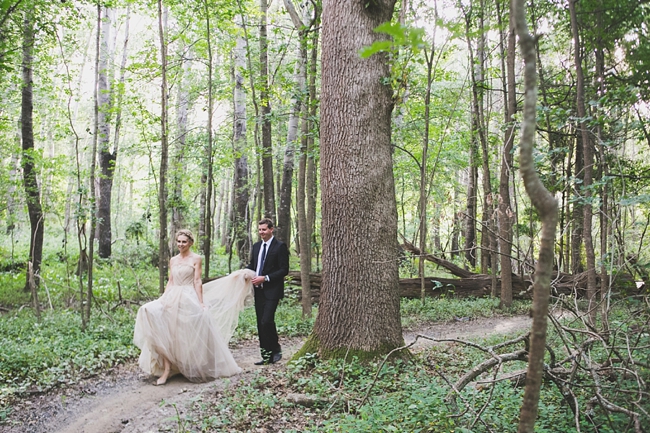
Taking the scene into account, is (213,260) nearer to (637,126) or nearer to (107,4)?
(107,4)

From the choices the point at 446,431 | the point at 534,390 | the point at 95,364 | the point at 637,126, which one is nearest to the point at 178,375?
the point at 95,364

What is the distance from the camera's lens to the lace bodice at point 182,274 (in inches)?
292

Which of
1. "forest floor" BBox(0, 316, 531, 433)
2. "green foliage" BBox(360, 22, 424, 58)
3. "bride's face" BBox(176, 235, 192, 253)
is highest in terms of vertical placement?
"green foliage" BBox(360, 22, 424, 58)

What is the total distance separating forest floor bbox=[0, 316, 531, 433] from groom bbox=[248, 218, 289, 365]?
36 cm

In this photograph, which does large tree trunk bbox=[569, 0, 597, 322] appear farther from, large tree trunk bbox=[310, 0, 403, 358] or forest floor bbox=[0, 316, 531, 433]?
forest floor bbox=[0, 316, 531, 433]

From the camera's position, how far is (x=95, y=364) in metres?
7.36

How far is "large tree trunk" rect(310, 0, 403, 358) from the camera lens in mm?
5977

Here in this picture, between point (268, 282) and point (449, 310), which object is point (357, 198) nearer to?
point (268, 282)

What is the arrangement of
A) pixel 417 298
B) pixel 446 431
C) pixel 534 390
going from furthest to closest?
pixel 417 298 → pixel 446 431 → pixel 534 390

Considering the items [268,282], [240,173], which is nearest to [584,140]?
[268,282]

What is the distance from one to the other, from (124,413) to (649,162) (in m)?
10.8

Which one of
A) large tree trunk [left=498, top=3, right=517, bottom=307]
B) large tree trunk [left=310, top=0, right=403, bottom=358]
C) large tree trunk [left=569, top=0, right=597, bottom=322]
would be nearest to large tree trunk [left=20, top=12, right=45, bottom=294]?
large tree trunk [left=310, top=0, right=403, bottom=358]

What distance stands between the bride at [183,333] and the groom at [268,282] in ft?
2.23

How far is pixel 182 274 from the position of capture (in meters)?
7.43
